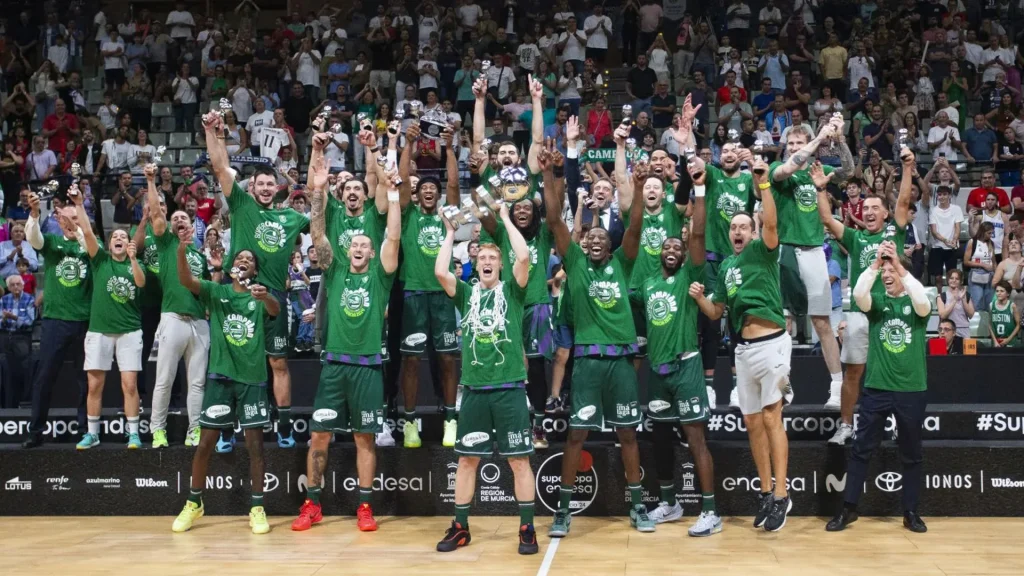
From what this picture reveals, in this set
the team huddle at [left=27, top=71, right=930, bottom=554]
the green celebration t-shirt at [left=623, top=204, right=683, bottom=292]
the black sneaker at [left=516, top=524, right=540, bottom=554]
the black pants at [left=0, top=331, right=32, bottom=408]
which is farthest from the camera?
the black pants at [left=0, top=331, right=32, bottom=408]

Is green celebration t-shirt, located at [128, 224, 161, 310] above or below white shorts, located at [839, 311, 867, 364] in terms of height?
above

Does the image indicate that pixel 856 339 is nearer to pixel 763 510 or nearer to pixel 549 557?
pixel 763 510

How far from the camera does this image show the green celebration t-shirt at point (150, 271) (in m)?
10.5

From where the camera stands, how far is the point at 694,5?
1936 cm

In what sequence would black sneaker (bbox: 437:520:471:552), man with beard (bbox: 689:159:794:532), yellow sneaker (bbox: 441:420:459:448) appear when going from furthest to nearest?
1. yellow sneaker (bbox: 441:420:459:448)
2. man with beard (bbox: 689:159:794:532)
3. black sneaker (bbox: 437:520:471:552)

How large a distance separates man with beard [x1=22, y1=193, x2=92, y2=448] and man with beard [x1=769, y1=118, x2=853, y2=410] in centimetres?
599

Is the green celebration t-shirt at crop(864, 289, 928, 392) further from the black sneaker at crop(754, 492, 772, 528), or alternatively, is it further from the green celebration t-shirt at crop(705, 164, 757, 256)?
the green celebration t-shirt at crop(705, 164, 757, 256)

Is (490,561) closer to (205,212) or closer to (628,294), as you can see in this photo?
(628,294)

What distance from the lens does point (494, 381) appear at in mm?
8367

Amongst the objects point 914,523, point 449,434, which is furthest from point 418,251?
point 914,523

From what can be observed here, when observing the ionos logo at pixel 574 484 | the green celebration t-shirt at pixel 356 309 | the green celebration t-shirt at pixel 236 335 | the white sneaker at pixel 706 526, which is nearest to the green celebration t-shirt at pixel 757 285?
the white sneaker at pixel 706 526

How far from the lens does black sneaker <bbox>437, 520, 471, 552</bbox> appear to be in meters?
8.45

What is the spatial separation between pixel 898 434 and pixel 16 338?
880cm

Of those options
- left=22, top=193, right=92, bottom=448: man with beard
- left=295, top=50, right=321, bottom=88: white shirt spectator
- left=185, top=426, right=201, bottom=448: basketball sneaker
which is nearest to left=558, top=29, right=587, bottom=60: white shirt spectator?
left=295, top=50, right=321, bottom=88: white shirt spectator
